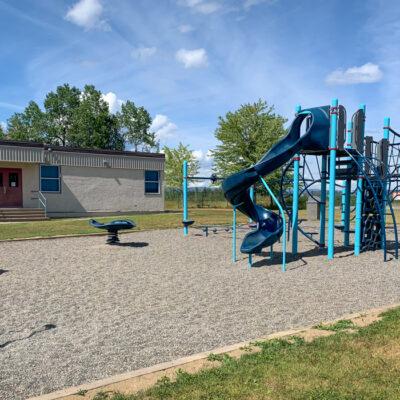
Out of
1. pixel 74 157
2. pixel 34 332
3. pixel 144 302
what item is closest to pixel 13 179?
pixel 74 157

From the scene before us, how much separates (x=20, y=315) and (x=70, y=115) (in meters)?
55.6

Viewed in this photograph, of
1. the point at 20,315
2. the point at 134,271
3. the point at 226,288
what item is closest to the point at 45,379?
the point at 20,315

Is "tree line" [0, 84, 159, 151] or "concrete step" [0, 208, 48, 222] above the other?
"tree line" [0, 84, 159, 151]

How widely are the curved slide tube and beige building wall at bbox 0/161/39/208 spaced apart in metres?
16.2

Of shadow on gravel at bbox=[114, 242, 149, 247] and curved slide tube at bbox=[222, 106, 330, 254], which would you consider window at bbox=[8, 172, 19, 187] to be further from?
curved slide tube at bbox=[222, 106, 330, 254]

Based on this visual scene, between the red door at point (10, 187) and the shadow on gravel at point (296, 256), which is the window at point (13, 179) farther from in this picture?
the shadow on gravel at point (296, 256)

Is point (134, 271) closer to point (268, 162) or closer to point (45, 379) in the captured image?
point (268, 162)

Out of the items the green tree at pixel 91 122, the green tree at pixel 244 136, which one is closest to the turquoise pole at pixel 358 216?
the green tree at pixel 244 136

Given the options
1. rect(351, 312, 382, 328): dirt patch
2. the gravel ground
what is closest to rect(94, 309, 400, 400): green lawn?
rect(351, 312, 382, 328): dirt patch

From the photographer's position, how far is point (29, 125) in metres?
58.6

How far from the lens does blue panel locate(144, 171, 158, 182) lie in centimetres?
2708

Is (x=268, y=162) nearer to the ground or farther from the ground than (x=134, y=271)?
farther from the ground

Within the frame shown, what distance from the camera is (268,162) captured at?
9.73 meters

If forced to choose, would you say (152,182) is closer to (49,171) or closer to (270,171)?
(49,171)
